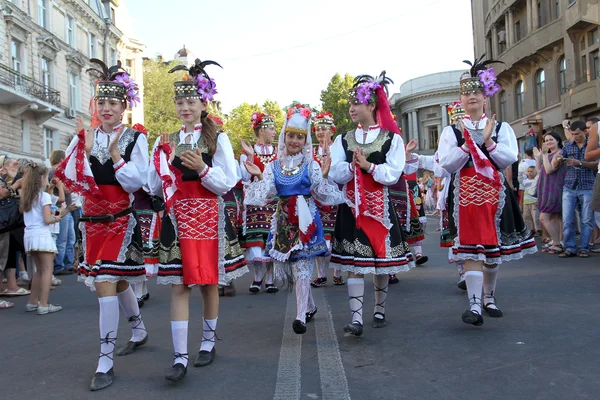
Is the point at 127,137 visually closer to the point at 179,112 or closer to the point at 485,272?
the point at 179,112

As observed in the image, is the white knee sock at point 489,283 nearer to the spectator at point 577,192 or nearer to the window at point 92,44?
the spectator at point 577,192

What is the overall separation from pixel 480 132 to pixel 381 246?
144cm

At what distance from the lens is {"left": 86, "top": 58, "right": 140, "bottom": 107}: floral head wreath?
431cm

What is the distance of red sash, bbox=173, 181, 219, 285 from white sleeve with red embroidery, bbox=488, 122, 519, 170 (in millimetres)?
2593

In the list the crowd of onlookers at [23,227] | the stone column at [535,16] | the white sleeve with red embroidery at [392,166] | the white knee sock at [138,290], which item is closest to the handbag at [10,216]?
the crowd of onlookers at [23,227]

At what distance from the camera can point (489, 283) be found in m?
5.54

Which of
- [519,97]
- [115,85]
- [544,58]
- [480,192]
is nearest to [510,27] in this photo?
[519,97]

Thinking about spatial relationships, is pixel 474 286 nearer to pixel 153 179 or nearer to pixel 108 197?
pixel 153 179

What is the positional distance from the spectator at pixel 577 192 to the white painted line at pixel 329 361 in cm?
545

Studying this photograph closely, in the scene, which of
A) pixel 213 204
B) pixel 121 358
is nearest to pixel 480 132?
pixel 213 204

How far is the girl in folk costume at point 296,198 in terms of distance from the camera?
4.93 metres

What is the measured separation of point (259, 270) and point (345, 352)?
11.9 feet

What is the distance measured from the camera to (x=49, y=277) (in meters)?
7.12

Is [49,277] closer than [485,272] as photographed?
No
